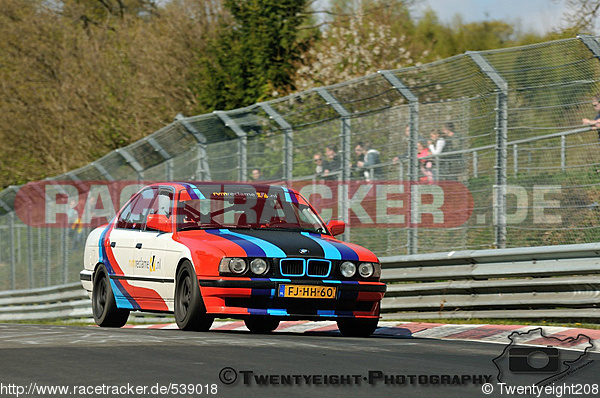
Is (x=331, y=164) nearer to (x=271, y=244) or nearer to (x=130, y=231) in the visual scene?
(x=130, y=231)

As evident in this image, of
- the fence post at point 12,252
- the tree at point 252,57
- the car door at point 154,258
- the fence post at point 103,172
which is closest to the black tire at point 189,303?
the car door at point 154,258

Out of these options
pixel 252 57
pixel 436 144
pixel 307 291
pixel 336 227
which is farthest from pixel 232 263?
pixel 252 57

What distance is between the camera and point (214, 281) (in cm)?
959

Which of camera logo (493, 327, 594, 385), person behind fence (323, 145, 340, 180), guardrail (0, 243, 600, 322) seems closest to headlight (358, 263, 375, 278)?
camera logo (493, 327, 594, 385)

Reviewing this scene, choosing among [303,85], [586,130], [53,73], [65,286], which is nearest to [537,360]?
[586,130]

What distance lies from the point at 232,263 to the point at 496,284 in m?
2.89

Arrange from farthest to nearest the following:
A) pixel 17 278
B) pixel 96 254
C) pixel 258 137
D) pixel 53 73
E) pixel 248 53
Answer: pixel 53 73 < pixel 248 53 < pixel 17 278 < pixel 258 137 < pixel 96 254

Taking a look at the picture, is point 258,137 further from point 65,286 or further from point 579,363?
point 579,363

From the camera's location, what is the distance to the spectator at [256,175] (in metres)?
15.9

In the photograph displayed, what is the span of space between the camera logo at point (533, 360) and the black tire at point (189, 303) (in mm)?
2734

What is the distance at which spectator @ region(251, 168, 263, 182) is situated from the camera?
624 inches

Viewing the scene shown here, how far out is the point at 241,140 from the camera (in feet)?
52.3

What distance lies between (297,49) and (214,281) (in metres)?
25.8

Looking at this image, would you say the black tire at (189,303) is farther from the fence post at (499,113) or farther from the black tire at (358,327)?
the fence post at (499,113)
